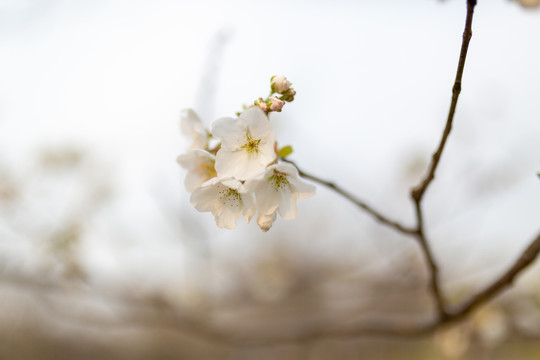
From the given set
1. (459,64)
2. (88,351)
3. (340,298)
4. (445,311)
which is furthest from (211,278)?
(88,351)

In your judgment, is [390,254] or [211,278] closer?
[211,278]

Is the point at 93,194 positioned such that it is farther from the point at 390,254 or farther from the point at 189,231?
the point at 390,254

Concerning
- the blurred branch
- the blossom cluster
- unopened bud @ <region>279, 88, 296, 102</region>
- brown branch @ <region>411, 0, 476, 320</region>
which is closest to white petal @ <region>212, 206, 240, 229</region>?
the blossom cluster

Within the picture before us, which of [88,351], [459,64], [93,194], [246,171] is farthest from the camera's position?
[88,351]

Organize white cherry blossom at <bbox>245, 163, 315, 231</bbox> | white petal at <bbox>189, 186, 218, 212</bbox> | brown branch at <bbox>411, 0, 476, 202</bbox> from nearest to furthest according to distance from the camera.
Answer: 1. brown branch at <bbox>411, 0, 476, 202</bbox>
2. white cherry blossom at <bbox>245, 163, 315, 231</bbox>
3. white petal at <bbox>189, 186, 218, 212</bbox>

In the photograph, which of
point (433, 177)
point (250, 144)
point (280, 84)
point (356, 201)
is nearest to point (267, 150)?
point (250, 144)

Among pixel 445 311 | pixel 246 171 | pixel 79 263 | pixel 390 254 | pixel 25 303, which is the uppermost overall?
pixel 25 303

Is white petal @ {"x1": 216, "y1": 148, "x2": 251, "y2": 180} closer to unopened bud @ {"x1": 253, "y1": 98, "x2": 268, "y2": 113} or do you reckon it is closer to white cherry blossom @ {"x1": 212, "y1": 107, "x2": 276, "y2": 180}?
white cherry blossom @ {"x1": 212, "y1": 107, "x2": 276, "y2": 180}

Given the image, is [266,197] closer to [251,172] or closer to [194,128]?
[251,172]

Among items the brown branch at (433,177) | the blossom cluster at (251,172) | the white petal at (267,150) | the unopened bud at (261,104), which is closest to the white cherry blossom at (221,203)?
the blossom cluster at (251,172)
